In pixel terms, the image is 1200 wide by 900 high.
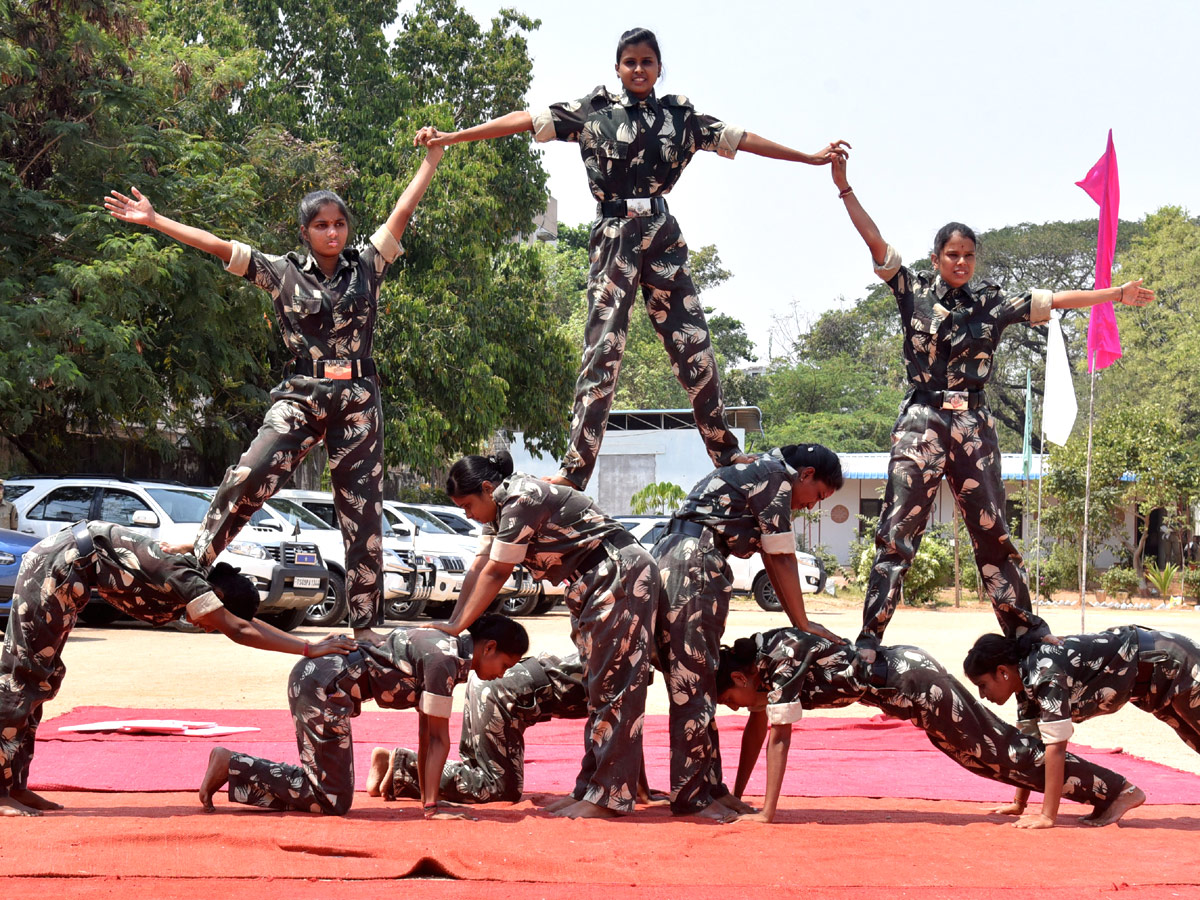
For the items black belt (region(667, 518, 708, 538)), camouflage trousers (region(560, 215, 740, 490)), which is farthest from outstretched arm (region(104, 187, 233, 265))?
black belt (region(667, 518, 708, 538))

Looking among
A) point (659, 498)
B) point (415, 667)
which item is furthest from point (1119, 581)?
point (415, 667)

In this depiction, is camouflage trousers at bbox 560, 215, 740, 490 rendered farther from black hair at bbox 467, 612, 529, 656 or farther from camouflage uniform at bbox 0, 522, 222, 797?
camouflage uniform at bbox 0, 522, 222, 797

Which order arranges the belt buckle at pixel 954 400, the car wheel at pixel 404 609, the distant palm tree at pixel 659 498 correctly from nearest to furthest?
the belt buckle at pixel 954 400
the car wheel at pixel 404 609
the distant palm tree at pixel 659 498

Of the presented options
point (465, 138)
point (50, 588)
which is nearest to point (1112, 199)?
point (465, 138)

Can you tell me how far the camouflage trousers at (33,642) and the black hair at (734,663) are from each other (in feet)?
7.94

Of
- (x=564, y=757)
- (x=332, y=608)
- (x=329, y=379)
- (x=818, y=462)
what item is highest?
(x=329, y=379)

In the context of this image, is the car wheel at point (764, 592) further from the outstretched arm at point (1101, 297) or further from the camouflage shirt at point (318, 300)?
the camouflage shirt at point (318, 300)

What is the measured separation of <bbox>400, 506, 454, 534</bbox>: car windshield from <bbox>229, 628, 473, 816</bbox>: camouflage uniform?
38.5ft

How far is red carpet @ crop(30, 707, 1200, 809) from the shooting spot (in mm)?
5766

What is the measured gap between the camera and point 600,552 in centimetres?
514

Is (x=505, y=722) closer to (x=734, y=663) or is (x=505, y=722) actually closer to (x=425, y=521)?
(x=734, y=663)

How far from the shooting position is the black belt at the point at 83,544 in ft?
15.9

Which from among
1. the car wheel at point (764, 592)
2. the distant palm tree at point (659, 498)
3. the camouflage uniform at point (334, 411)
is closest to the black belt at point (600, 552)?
the camouflage uniform at point (334, 411)

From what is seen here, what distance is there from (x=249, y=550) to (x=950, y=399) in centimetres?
891
